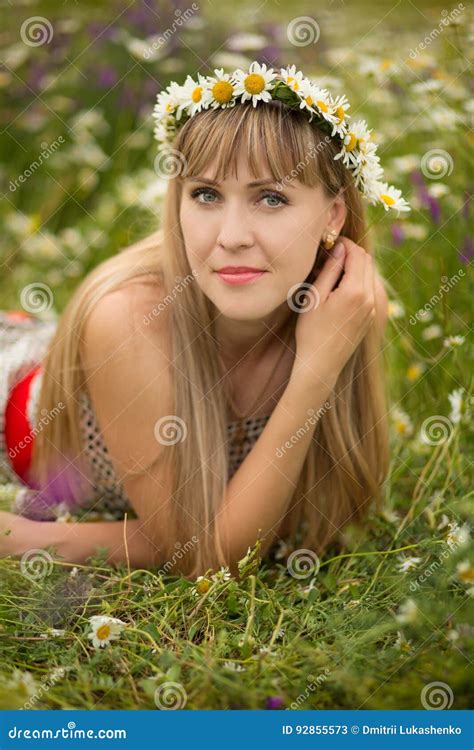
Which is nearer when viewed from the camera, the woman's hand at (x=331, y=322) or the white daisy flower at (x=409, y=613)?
the white daisy flower at (x=409, y=613)

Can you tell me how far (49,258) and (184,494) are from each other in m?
1.34

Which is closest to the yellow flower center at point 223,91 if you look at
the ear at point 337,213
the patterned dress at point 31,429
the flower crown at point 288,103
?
the flower crown at point 288,103

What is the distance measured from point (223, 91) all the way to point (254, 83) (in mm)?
53

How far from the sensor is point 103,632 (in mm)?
1337

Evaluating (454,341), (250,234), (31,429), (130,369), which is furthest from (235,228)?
(31,429)

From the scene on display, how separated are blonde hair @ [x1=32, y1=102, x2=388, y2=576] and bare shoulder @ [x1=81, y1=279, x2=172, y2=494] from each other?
3 cm

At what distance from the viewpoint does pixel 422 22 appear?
258 cm

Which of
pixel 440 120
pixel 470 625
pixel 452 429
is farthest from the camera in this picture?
pixel 440 120

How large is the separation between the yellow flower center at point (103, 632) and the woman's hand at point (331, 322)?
0.51 m

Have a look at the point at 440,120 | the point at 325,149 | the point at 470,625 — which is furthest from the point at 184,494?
the point at 440,120

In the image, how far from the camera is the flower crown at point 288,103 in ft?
4.60

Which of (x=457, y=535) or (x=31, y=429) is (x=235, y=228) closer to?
(x=457, y=535)

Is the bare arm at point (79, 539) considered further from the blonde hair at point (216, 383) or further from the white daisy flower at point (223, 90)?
the white daisy flower at point (223, 90)

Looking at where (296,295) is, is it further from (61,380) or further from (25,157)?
(25,157)
